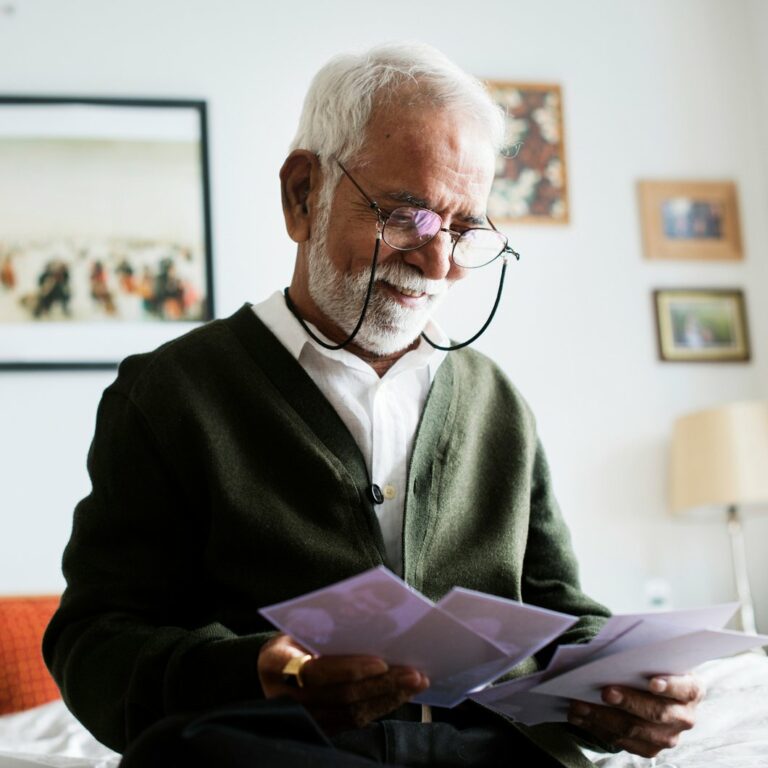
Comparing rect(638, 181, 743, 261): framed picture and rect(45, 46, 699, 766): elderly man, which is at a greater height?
rect(638, 181, 743, 261): framed picture

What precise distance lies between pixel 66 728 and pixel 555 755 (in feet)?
3.93

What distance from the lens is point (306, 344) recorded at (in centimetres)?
141

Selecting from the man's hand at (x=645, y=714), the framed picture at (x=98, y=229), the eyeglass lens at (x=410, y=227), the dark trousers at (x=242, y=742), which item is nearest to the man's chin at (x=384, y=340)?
the eyeglass lens at (x=410, y=227)

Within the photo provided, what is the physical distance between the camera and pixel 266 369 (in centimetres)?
136

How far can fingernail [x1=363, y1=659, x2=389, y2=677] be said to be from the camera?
0.90 meters

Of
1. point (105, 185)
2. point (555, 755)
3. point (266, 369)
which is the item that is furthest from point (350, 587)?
point (105, 185)

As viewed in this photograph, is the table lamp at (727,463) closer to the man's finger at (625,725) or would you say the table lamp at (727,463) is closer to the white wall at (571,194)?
the white wall at (571,194)

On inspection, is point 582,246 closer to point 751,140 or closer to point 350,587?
point 751,140

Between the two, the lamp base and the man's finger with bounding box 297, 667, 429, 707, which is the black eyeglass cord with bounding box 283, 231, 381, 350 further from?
the lamp base

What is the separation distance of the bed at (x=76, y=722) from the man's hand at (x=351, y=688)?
1.79ft

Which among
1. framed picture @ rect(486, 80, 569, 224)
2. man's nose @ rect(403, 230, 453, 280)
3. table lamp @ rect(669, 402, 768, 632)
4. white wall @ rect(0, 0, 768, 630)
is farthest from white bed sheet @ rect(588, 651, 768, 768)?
framed picture @ rect(486, 80, 569, 224)

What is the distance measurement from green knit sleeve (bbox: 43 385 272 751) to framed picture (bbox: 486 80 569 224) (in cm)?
221

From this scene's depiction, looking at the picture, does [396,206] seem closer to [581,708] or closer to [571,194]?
[581,708]

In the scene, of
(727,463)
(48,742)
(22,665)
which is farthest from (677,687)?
(727,463)
